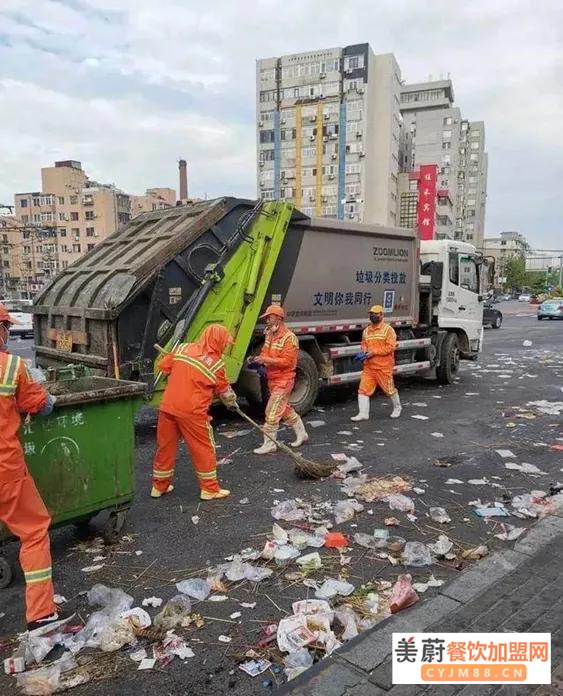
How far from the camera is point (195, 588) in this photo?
9.37 feet

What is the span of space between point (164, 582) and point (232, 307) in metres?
3.28

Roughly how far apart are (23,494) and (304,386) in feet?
14.3

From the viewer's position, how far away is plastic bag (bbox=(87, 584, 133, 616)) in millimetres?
2686

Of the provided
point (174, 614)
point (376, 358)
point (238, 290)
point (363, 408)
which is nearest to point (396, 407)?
point (363, 408)

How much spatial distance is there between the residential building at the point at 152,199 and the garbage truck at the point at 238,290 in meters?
56.3

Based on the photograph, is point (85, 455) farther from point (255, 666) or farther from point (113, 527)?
point (255, 666)

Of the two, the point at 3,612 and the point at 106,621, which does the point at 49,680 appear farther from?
the point at 3,612

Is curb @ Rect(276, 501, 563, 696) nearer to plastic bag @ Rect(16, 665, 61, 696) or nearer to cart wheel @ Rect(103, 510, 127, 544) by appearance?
plastic bag @ Rect(16, 665, 61, 696)

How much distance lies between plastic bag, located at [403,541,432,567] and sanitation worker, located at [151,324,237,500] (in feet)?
4.86

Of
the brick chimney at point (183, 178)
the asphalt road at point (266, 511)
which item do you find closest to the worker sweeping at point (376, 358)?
the asphalt road at point (266, 511)

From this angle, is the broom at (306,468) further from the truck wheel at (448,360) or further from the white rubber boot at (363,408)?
the truck wheel at (448,360)

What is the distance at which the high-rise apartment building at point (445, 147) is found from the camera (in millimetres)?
60222

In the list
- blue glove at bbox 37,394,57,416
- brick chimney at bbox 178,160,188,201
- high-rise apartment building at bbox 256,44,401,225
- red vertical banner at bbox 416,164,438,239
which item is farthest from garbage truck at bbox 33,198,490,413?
brick chimney at bbox 178,160,188,201

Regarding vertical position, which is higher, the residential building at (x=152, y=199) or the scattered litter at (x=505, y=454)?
the residential building at (x=152, y=199)
